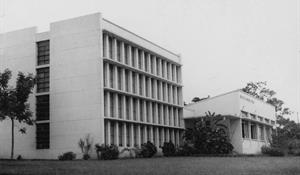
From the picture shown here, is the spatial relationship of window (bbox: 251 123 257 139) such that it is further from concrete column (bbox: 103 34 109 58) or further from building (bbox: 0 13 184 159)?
concrete column (bbox: 103 34 109 58)

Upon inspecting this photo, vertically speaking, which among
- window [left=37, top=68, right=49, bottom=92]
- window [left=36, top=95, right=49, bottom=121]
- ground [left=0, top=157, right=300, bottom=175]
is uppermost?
window [left=37, top=68, right=49, bottom=92]

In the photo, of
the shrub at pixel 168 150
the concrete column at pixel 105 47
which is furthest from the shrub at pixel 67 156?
the shrub at pixel 168 150

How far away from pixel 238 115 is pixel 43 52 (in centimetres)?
2120

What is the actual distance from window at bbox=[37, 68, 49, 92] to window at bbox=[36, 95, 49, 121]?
71 centimetres

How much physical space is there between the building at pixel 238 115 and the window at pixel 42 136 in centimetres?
1829

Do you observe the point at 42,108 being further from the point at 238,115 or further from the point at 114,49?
the point at 238,115

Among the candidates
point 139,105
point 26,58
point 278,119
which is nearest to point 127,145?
point 139,105

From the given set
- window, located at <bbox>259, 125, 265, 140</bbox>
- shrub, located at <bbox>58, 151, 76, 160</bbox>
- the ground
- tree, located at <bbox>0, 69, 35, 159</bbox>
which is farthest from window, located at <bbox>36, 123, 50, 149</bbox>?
window, located at <bbox>259, 125, 265, 140</bbox>

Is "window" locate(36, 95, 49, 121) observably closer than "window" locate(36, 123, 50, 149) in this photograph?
No

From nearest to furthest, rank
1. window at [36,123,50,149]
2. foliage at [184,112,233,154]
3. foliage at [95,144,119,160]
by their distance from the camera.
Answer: foliage at [95,144,119,160]
window at [36,123,50,149]
foliage at [184,112,233,154]

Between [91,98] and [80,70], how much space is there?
2.50m

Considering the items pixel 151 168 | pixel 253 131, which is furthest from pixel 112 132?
pixel 253 131

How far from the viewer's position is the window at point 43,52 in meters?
37.8

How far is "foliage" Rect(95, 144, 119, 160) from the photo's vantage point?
33.2 meters
